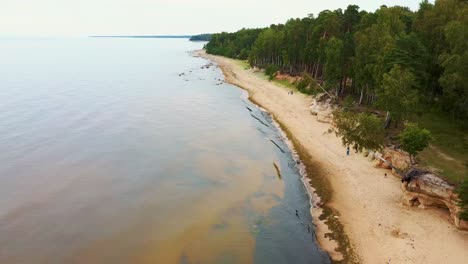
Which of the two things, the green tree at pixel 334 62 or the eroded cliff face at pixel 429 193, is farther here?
the green tree at pixel 334 62

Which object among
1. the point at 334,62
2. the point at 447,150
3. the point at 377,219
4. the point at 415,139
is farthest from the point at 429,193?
the point at 334,62

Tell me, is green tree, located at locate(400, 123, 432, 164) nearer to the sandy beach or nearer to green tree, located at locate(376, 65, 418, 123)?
the sandy beach

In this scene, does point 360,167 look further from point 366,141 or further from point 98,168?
point 98,168

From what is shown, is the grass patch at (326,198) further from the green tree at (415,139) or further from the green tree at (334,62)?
the green tree at (334,62)

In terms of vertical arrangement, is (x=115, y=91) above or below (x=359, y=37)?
below

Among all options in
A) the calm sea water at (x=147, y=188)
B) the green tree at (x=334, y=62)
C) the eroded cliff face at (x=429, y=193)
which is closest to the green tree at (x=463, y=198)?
the eroded cliff face at (x=429, y=193)

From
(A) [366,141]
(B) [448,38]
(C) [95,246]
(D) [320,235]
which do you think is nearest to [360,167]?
(A) [366,141]
